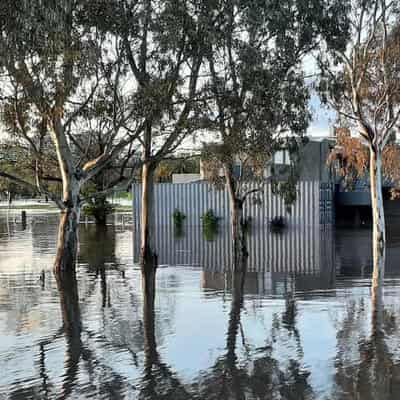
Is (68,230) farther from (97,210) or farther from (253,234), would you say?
(97,210)

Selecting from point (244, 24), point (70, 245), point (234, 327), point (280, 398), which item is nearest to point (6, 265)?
point (70, 245)

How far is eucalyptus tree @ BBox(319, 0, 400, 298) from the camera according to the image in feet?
73.8

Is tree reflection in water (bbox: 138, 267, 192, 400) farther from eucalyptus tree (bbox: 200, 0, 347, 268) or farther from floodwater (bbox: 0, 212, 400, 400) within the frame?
eucalyptus tree (bbox: 200, 0, 347, 268)

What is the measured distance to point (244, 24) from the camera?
1745 cm

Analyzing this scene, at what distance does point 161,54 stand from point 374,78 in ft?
33.1

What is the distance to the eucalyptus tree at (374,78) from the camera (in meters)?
22.5

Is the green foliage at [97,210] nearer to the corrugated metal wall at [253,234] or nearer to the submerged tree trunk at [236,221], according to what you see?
the corrugated metal wall at [253,234]

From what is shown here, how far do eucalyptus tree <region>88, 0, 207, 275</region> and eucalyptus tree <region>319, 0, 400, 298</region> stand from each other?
23.5 feet

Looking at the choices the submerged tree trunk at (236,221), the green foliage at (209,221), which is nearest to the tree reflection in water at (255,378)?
the submerged tree trunk at (236,221)

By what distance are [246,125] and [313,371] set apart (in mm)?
11055

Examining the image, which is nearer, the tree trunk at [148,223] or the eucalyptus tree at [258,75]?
the eucalyptus tree at [258,75]

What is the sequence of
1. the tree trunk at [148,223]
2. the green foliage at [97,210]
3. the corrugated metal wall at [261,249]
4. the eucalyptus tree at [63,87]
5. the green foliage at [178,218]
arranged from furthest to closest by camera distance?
1. the green foliage at [97,210]
2. the green foliage at [178,218]
3. the tree trunk at [148,223]
4. the corrugated metal wall at [261,249]
5. the eucalyptus tree at [63,87]

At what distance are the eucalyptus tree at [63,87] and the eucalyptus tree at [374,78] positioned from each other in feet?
29.5

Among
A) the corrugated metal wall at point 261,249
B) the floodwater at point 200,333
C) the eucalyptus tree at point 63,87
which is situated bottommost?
the floodwater at point 200,333
